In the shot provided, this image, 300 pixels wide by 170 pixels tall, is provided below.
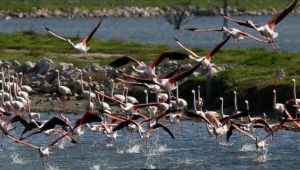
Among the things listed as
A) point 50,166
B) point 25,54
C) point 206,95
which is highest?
point 25,54

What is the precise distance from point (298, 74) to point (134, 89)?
5.28m

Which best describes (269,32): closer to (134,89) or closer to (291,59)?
(134,89)

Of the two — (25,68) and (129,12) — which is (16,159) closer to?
(25,68)

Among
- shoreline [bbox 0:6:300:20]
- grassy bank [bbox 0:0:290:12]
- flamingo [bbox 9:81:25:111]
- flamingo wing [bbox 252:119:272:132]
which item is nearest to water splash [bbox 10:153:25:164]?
flamingo [bbox 9:81:25:111]

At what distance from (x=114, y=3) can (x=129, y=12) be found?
16.9 ft

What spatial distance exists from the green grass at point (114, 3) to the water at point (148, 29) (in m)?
4.91

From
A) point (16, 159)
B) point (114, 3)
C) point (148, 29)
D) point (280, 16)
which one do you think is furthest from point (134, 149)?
point (114, 3)

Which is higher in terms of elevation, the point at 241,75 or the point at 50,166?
the point at 241,75

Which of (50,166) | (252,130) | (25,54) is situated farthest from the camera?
(25,54)

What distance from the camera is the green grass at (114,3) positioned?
111562mm

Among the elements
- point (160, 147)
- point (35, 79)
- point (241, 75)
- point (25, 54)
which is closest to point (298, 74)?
point (241, 75)

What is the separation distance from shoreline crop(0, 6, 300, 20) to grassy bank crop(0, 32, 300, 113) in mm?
54194

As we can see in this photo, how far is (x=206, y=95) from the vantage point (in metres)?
30.8

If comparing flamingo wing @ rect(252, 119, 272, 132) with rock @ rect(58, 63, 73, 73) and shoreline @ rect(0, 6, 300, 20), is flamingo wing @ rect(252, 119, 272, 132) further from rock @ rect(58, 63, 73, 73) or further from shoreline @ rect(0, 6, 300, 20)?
shoreline @ rect(0, 6, 300, 20)
